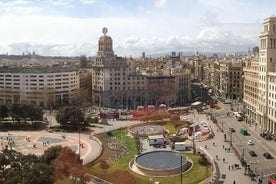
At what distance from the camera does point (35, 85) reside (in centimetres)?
15050

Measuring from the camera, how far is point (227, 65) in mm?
157125

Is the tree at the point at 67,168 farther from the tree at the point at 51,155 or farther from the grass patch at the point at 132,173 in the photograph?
the grass patch at the point at 132,173

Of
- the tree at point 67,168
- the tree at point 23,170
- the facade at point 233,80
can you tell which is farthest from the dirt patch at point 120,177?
the facade at point 233,80

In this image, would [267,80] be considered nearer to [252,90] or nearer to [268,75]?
[268,75]

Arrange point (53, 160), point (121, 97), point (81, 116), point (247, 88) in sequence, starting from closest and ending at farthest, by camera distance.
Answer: point (53, 160), point (81, 116), point (247, 88), point (121, 97)

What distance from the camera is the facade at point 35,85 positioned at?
148250 mm

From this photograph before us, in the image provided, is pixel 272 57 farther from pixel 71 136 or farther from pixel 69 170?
pixel 69 170

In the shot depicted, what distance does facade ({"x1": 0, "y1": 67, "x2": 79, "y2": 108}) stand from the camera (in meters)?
148

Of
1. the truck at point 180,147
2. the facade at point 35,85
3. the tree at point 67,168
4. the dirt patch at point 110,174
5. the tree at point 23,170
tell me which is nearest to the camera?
the tree at point 23,170

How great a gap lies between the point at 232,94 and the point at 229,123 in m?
51.8

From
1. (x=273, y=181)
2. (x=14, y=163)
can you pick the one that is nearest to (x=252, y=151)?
(x=273, y=181)

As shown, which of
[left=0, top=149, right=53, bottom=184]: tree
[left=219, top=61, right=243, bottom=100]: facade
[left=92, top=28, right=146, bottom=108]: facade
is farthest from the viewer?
[left=219, top=61, right=243, bottom=100]: facade

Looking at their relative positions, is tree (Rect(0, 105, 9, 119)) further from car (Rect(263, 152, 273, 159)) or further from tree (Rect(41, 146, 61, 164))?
car (Rect(263, 152, 273, 159))

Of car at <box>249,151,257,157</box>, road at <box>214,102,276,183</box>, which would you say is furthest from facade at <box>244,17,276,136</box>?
car at <box>249,151,257,157</box>
